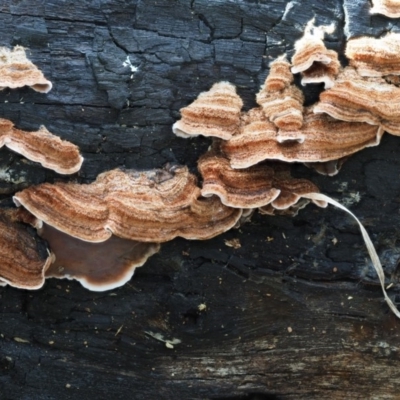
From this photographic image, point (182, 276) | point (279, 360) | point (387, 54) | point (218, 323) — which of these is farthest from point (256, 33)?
point (279, 360)

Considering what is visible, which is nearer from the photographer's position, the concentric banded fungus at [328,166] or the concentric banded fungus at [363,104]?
the concentric banded fungus at [363,104]

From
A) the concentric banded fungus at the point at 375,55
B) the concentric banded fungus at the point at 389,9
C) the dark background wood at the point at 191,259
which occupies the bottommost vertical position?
the dark background wood at the point at 191,259

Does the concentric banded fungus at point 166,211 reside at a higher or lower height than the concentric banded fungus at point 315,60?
lower

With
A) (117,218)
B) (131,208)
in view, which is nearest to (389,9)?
(131,208)

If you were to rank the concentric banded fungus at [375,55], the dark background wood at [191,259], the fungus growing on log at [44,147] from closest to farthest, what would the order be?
the fungus growing on log at [44,147], the concentric banded fungus at [375,55], the dark background wood at [191,259]

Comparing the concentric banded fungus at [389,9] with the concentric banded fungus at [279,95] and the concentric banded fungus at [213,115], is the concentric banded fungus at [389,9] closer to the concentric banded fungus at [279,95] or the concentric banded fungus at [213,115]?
the concentric banded fungus at [279,95]

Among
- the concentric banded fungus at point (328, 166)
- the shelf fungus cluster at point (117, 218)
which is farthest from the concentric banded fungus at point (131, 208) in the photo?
the concentric banded fungus at point (328, 166)

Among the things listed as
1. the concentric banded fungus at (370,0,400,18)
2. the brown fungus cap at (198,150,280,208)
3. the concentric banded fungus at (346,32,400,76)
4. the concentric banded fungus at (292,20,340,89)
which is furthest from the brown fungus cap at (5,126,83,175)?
the concentric banded fungus at (370,0,400,18)
